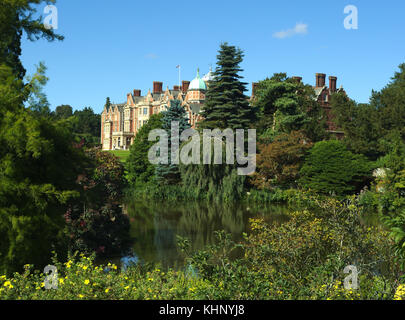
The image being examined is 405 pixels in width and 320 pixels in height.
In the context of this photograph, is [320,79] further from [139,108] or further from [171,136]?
[139,108]

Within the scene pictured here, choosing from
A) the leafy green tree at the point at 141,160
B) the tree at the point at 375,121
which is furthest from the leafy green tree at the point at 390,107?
the leafy green tree at the point at 141,160

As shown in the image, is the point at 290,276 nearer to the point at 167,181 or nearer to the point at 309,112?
the point at 167,181

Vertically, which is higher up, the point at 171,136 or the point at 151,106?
the point at 151,106

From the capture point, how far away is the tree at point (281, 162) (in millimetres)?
28469

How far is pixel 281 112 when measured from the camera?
33.2 metres

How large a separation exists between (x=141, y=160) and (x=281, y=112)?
11327mm

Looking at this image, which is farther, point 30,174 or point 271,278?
point 30,174

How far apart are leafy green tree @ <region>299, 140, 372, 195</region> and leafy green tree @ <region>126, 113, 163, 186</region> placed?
11.6 m

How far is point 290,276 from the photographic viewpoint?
272 inches

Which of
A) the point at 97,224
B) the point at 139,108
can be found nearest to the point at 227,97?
the point at 97,224

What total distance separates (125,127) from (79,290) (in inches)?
2598

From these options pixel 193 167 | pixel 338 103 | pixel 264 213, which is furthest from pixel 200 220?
pixel 338 103

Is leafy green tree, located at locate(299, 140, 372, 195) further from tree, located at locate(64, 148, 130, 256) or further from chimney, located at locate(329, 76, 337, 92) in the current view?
chimney, located at locate(329, 76, 337, 92)

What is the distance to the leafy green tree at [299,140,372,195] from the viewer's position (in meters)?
27.2
